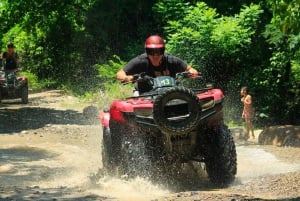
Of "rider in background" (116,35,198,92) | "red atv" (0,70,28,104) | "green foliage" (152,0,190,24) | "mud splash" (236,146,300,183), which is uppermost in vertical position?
"green foliage" (152,0,190,24)

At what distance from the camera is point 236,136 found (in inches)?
531

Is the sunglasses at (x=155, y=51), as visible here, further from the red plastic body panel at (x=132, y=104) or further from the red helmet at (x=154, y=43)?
the red plastic body panel at (x=132, y=104)

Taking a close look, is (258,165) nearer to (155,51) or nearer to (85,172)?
(85,172)

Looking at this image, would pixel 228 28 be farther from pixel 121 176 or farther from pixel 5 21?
pixel 121 176

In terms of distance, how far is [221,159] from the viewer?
7309mm

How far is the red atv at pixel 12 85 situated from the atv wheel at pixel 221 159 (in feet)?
40.9

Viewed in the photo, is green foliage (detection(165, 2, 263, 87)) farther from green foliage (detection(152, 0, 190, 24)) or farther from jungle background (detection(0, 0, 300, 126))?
green foliage (detection(152, 0, 190, 24))

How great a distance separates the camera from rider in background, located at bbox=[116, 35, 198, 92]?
7660mm

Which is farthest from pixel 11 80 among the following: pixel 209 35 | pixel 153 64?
pixel 153 64

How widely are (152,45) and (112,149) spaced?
4.71 feet

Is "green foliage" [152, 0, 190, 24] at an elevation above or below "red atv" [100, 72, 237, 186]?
above

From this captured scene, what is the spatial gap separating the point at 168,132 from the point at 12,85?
42.4ft

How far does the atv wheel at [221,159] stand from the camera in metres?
7.32

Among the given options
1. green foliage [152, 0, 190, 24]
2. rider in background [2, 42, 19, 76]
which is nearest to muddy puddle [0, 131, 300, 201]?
green foliage [152, 0, 190, 24]
